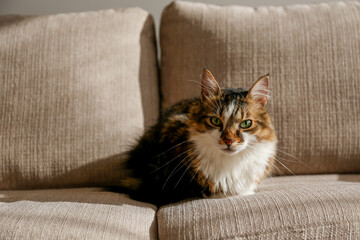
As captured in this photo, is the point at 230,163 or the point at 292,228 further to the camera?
the point at 230,163

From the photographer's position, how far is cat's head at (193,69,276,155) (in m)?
1.06

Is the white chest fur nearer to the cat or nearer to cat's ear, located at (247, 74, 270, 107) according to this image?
the cat

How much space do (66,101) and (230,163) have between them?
30.0 inches

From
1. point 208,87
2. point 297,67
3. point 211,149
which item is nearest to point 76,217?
point 211,149

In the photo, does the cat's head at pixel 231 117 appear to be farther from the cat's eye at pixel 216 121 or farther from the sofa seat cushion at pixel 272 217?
the sofa seat cushion at pixel 272 217

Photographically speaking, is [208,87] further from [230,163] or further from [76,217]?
[76,217]

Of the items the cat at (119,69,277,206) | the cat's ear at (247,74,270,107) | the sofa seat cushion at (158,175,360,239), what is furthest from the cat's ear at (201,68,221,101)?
the sofa seat cushion at (158,175,360,239)

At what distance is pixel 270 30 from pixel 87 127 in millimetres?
927

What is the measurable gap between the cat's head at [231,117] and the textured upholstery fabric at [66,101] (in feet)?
1.48

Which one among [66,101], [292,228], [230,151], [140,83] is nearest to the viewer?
[292,228]

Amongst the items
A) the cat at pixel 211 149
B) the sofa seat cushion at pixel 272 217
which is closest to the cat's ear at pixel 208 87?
the cat at pixel 211 149

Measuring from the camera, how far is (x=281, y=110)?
144 cm

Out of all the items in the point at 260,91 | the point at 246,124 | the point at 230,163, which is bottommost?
the point at 230,163

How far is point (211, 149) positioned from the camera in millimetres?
1132
